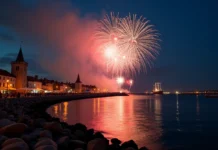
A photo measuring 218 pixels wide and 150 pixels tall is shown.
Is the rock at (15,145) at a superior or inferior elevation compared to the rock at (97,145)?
superior

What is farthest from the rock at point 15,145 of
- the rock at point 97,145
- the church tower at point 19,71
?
the church tower at point 19,71

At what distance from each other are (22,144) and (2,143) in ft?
4.08

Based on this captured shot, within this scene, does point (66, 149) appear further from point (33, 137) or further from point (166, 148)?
point (166, 148)

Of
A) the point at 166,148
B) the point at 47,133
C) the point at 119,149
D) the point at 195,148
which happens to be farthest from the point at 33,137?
the point at 195,148

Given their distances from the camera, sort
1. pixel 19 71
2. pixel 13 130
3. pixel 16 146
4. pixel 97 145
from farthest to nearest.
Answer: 1. pixel 19 71
2. pixel 13 130
3. pixel 97 145
4. pixel 16 146

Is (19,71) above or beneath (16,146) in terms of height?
above

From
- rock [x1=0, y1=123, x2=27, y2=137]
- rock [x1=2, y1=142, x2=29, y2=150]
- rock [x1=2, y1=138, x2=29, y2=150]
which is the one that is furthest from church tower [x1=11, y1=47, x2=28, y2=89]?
rock [x1=2, y1=142, x2=29, y2=150]

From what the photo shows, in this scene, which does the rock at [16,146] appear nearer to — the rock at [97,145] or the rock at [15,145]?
the rock at [15,145]

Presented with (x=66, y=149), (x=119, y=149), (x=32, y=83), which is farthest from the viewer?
(x=32, y=83)

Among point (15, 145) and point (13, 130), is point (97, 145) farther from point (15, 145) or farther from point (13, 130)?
point (13, 130)

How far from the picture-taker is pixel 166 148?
16.6m

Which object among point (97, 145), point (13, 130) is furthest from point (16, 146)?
point (97, 145)

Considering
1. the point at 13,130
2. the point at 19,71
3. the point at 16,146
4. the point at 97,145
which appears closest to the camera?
the point at 16,146

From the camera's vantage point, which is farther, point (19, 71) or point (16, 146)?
point (19, 71)
